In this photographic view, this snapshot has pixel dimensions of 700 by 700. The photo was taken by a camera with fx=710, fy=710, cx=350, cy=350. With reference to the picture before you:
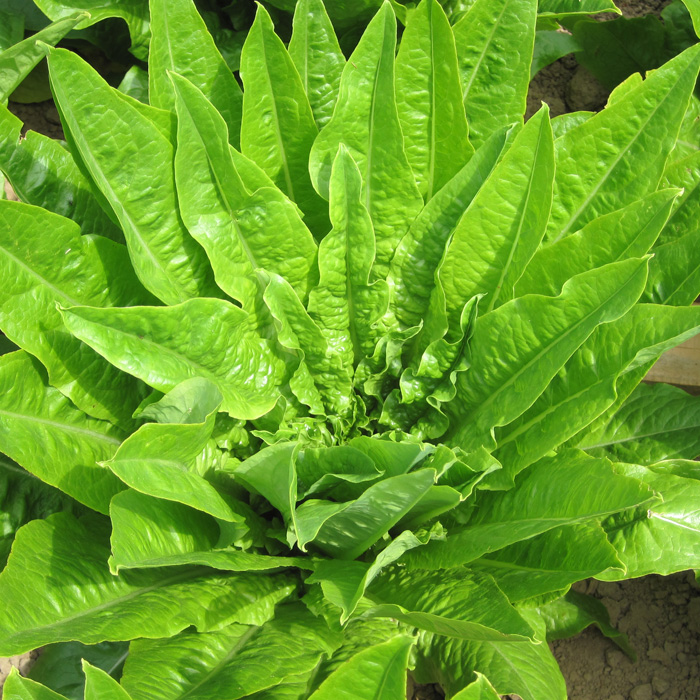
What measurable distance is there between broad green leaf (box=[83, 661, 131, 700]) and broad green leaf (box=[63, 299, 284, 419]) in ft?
1.24

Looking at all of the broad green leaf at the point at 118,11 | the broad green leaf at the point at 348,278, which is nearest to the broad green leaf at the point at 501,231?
the broad green leaf at the point at 348,278

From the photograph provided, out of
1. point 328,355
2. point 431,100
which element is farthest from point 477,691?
point 431,100

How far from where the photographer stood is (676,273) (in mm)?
1169

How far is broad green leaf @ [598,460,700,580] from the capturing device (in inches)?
43.9

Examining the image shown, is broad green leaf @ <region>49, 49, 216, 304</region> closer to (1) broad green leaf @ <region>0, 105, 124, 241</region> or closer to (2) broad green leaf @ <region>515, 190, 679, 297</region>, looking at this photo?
(1) broad green leaf @ <region>0, 105, 124, 241</region>

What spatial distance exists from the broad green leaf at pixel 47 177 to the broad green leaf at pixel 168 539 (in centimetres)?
55

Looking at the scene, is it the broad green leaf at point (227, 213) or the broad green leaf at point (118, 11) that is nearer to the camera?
the broad green leaf at point (227, 213)

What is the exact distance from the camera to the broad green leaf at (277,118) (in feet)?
3.92

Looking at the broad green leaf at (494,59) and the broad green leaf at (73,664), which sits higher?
the broad green leaf at (494,59)

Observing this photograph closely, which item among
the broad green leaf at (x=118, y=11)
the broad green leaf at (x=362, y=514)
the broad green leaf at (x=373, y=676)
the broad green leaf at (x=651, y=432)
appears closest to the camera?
the broad green leaf at (x=373, y=676)

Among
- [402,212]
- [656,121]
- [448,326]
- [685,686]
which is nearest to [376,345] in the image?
[448,326]

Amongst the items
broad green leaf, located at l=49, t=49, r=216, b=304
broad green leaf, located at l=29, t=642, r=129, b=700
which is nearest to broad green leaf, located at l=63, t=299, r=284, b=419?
broad green leaf, located at l=49, t=49, r=216, b=304

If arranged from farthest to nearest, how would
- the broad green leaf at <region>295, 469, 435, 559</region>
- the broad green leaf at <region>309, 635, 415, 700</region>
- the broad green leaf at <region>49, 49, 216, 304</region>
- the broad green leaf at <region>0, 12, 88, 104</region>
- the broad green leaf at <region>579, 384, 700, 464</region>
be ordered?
the broad green leaf at <region>579, 384, 700, 464</region>
the broad green leaf at <region>0, 12, 88, 104</region>
the broad green leaf at <region>49, 49, 216, 304</region>
the broad green leaf at <region>295, 469, 435, 559</region>
the broad green leaf at <region>309, 635, 415, 700</region>

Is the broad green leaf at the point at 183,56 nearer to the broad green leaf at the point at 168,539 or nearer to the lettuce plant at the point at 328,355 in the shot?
the lettuce plant at the point at 328,355
